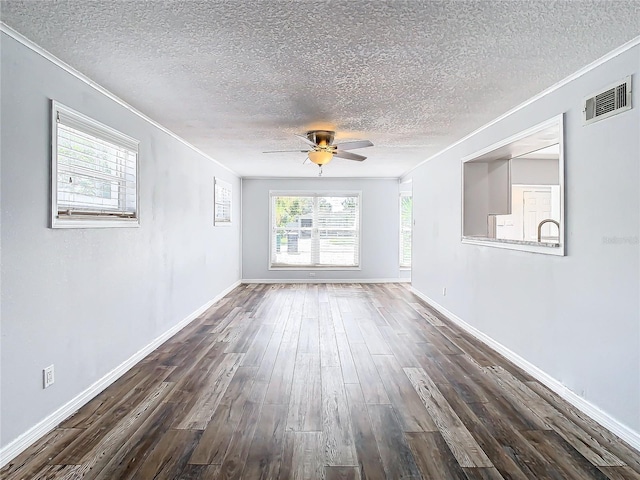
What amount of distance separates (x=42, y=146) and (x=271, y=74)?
1.55 m

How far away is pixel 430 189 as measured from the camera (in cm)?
647

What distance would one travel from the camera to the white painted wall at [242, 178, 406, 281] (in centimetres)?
874

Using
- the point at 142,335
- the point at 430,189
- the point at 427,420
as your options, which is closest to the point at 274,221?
the point at 430,189

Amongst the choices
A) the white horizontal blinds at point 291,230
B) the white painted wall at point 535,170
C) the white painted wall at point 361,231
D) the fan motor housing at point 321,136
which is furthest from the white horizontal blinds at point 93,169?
the white painted wall at point 535,170

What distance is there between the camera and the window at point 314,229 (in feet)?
29.0

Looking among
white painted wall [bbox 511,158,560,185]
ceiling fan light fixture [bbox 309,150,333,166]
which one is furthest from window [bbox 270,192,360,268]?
ceiling fan light fixture [bbox 309,150,333,166]

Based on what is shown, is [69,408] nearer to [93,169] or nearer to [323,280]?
[93,169]

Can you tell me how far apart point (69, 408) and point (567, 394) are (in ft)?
11.5

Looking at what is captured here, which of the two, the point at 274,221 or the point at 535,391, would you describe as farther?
the point at 274,221

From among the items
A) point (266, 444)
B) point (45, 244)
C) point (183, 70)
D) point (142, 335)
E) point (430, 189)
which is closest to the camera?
A: point (266, 444)

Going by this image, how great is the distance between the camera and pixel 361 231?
8836 mm

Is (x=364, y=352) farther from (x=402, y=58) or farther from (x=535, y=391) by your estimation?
(x=402, y=58)

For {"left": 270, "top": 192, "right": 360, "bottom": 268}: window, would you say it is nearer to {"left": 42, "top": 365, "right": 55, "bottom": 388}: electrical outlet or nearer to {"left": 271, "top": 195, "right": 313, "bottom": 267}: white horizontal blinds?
{"left": 271, "top": 195, "right": 313, "bottom": 267}: white horizontal blinds

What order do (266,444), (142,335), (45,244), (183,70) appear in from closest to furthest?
(266,444), (45,244), (183,70), (142,335)
